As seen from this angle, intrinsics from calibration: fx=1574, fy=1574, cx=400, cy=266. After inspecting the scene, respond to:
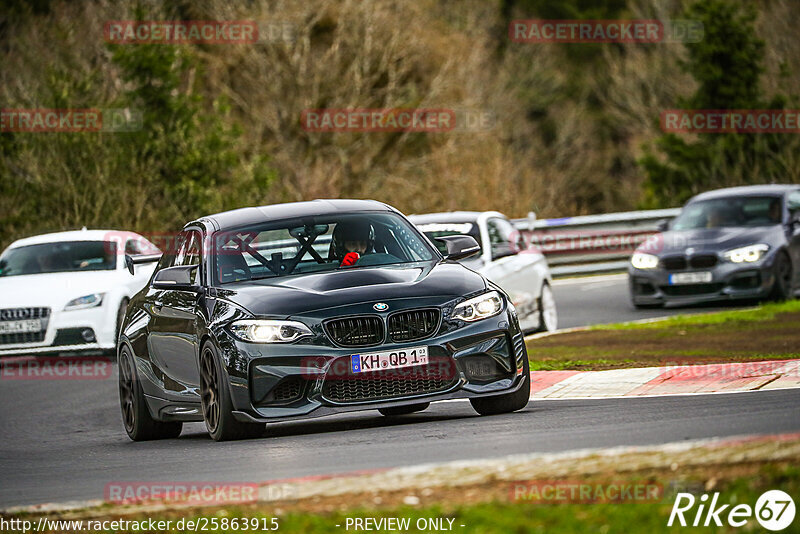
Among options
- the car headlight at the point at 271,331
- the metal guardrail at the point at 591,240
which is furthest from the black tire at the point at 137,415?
the metal guardrail at the point at 591,240

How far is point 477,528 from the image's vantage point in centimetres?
592

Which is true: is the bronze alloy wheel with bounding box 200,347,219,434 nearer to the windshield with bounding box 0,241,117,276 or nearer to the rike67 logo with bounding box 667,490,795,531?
the rike67 logo with bounding box 667,490,795,531

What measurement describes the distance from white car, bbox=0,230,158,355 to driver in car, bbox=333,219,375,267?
7.92 m

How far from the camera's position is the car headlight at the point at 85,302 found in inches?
739

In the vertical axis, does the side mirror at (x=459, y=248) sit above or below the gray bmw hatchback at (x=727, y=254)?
above

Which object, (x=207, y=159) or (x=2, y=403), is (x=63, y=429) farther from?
(x=207, y=159)

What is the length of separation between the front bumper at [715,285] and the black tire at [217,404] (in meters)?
11.9

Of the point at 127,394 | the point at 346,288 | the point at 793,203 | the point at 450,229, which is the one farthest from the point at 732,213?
the point at 346,288

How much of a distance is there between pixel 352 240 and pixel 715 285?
11.1 meters

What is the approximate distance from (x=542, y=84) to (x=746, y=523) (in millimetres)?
60208

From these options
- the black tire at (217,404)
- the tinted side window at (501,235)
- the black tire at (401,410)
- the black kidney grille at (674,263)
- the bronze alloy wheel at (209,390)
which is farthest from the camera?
the black kidney grille at (674,263)

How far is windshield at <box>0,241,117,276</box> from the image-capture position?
66.1 feet

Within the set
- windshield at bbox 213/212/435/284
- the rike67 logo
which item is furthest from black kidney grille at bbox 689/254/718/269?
the rike67 logo

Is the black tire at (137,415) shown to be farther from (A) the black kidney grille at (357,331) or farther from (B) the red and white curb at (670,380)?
(B) the red and white curb at (670,380)
